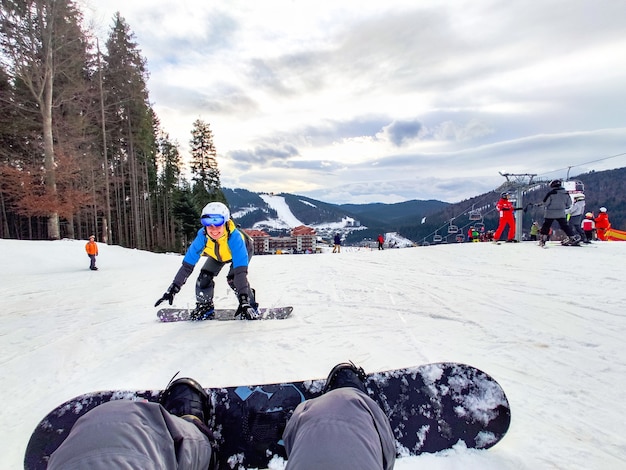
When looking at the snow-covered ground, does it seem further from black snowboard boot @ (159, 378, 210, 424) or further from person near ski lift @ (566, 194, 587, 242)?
person near ski lift @ (566, 194, 587, 242)

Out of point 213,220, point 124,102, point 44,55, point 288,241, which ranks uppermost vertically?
point 124,102

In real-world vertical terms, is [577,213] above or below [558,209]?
below

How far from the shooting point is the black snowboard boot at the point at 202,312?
4.95 metres

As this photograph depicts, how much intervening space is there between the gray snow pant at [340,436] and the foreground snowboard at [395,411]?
0.63 meters

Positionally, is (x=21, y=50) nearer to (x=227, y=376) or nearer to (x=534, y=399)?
(x=227, y=376)

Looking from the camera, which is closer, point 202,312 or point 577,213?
point 202,312

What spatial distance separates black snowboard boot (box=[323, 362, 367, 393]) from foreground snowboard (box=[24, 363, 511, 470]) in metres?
0.08

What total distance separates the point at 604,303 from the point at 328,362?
4.43 meters

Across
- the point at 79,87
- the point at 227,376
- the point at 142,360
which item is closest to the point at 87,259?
the point at 79,87

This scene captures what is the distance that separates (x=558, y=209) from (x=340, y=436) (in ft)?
41.2

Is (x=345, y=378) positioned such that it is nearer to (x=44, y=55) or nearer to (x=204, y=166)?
(x=44, y=55)

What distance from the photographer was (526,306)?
485cm

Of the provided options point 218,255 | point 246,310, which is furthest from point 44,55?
point 246,310

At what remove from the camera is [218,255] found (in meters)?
4.76
